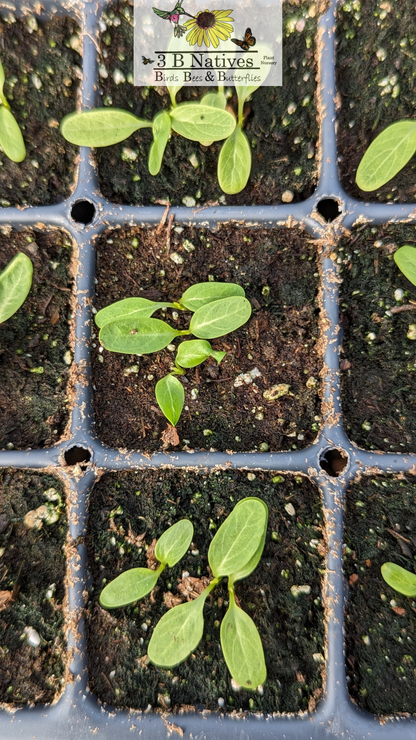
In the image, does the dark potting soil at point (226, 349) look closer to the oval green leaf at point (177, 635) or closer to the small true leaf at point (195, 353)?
the small true leaf at point (195, 353)

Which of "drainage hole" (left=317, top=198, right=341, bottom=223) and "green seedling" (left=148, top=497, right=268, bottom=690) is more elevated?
"drainage hole" (left=317, top=198, right=341, bottom=223)

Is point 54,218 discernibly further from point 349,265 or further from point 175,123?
point 349,265

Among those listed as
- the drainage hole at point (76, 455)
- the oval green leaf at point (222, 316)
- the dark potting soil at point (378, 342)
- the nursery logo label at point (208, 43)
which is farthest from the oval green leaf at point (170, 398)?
the nursery logo label at point (208, 43)

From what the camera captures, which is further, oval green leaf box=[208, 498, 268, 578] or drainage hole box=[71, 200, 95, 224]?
drainage hole box=[71, 200, 95, 224]

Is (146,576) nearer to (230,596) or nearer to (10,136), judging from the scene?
(230,596)

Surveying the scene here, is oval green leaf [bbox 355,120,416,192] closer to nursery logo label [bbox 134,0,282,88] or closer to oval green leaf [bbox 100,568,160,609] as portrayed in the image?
nursery logo label [bbox 134,0,282,88]

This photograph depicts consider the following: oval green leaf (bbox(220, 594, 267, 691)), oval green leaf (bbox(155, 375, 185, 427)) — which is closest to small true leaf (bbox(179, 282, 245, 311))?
oval green leaf (bbox(155, 375, 185, 427))

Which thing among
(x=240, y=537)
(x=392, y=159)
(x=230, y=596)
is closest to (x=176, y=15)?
(x=392, y=159)
